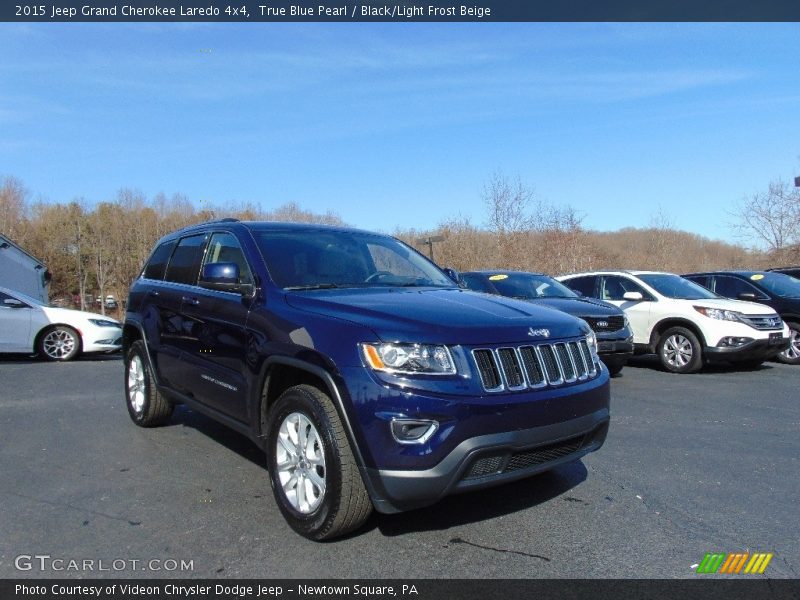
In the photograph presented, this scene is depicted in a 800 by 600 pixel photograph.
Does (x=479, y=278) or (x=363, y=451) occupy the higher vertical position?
(x=479, y=278)

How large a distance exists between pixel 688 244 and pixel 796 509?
45.0 m

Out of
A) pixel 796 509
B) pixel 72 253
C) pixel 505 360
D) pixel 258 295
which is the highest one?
pixel 72 253

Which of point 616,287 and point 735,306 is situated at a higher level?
point 616,287

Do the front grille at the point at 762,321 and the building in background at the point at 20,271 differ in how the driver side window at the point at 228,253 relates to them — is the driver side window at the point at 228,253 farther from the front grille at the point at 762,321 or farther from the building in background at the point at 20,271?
the building in background at the point at 20,271

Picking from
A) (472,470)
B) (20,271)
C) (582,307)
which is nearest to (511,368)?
(472,470)

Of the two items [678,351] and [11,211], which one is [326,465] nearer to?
[678,351]

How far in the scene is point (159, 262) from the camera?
576cm

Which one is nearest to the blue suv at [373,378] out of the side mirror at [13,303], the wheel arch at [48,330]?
the wheel arch at [48,330]

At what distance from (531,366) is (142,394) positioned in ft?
13.1

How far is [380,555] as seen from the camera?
314 cm

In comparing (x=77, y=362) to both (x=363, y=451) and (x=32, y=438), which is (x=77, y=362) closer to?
(x=32, y=438)

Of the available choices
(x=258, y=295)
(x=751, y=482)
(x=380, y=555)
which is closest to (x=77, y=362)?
(x=258, y=295)
